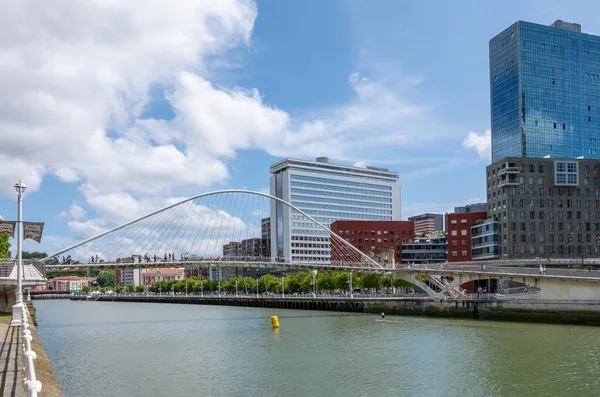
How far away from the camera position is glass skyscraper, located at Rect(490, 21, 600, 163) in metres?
162

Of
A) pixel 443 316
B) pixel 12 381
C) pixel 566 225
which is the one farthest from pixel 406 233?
pixel 12 381

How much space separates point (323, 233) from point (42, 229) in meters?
155

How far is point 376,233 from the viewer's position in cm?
14800

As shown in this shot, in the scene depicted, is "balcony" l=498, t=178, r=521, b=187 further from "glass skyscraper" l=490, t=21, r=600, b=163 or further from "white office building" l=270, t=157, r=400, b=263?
"white office building" l=270, t=157, r=400, b=263

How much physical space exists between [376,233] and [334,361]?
4421 inches

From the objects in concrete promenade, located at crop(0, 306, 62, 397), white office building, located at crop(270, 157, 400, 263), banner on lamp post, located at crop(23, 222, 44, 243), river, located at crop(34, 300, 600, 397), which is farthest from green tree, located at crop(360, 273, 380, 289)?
white office building, located at crop(270, 157, 400, 263)

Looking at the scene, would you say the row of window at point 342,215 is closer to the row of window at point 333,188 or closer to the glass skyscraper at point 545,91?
the row of window at point 333,188

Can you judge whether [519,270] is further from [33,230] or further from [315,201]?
[315,201]

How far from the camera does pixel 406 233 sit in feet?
487

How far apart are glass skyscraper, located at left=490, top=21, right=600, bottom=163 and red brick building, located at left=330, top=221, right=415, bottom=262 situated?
Answer: 38.5m

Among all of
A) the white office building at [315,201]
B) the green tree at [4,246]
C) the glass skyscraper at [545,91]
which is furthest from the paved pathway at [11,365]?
the white office building at [315,201]

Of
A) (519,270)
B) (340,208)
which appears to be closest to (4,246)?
(519,270)

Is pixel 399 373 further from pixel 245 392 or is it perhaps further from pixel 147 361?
pixel 147 361

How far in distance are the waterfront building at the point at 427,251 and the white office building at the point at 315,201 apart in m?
44.7
